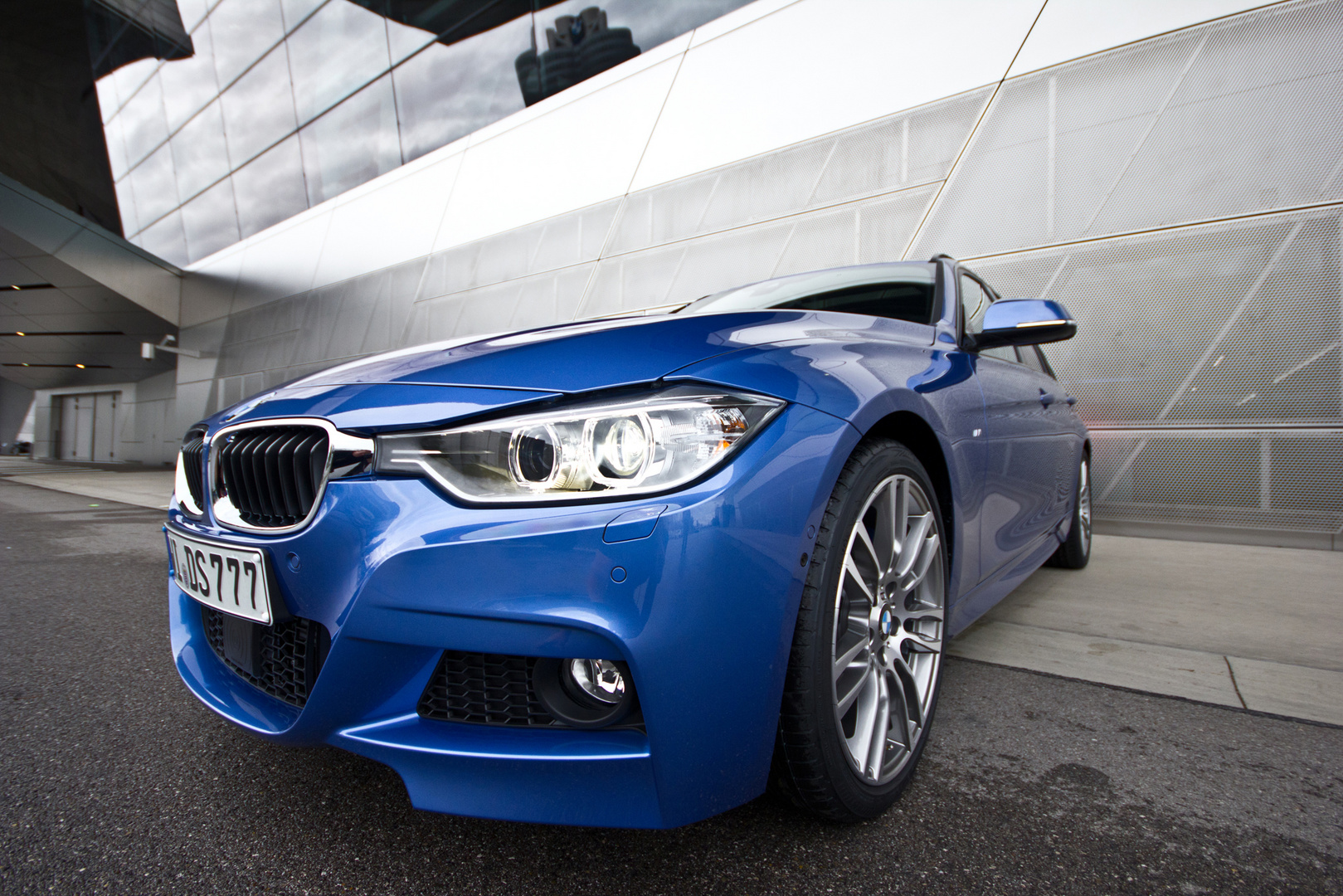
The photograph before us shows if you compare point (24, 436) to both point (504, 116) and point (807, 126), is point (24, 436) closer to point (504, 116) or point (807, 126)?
point (504, 116)

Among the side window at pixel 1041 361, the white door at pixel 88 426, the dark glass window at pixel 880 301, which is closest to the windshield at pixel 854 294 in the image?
the dark glass window at pixel 880 301

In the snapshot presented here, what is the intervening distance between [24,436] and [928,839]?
43.5m

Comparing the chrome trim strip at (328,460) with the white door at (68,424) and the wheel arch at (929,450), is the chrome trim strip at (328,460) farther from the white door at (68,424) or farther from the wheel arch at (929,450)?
the white door at (68,424)

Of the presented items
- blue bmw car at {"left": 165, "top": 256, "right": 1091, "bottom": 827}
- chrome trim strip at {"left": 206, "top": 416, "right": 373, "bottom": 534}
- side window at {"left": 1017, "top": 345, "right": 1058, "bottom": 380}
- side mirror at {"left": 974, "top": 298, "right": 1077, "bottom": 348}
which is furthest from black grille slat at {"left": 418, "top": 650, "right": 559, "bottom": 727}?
side window at {"left": 1017, "top": 345, "right": 1058, "bottom": 380}

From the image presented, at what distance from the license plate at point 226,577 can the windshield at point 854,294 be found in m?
1.35

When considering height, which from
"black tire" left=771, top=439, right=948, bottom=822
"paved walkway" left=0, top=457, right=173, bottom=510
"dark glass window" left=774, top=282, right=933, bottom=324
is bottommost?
"paved walkway" left=0, top=457, right=173, bottom=510

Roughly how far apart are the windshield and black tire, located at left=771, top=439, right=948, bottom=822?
3.16 ft

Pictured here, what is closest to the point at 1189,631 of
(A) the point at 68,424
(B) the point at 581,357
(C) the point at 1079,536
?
(C) the point at 1079,536

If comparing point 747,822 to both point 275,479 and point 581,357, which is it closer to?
point 581,357

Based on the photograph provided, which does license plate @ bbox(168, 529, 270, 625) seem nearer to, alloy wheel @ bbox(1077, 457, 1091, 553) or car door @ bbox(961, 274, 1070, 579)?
car door @ bbox(961, 274, 1070, 579)

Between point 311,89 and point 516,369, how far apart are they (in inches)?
651

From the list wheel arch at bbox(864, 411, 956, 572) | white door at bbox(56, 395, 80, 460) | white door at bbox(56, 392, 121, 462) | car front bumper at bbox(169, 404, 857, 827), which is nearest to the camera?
car front bumper at bbox(169, 404, 857, 827)

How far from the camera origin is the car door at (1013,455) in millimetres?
1857

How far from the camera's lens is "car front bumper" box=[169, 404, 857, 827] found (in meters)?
0.89
